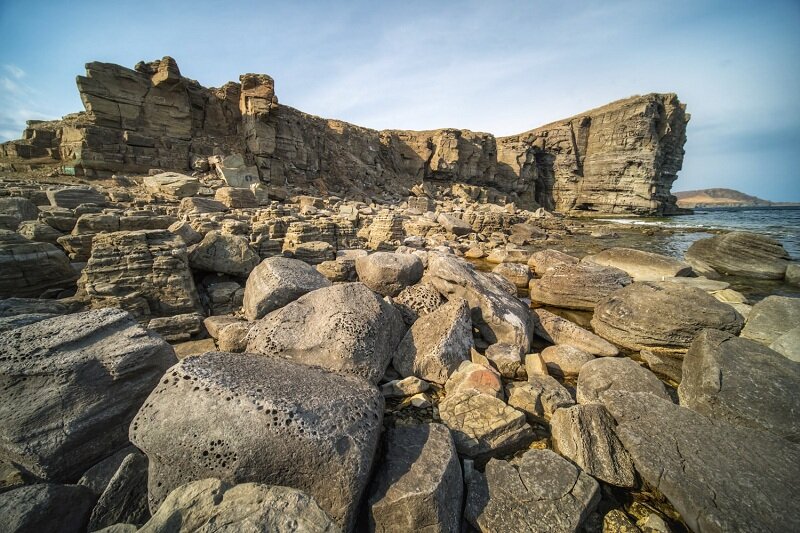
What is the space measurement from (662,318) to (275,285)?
596 cm

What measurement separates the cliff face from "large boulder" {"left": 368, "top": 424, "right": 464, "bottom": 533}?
20825 millimetres

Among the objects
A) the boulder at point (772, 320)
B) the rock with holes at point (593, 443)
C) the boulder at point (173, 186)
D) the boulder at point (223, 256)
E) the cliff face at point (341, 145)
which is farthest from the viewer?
the cliff face at point (341, 145)

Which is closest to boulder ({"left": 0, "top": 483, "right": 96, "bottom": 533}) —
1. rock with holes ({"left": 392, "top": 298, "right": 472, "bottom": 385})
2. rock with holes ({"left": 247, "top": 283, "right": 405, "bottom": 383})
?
rock with holes ({"left": 247, "top": 283, "right": 405, "bottom": 383})

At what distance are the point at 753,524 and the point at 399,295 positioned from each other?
13.0ft

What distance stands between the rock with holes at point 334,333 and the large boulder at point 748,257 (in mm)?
11587

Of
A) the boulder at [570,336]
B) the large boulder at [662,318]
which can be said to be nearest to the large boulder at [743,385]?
the boulder at [570,336]

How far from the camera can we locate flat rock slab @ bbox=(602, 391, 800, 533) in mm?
1844

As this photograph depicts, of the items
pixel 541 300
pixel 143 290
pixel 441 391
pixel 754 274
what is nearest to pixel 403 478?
pixel 441 391

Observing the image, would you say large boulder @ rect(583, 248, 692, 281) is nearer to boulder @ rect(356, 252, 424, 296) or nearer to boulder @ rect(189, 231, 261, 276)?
boulder @ rect(356, 252, 424, 296)

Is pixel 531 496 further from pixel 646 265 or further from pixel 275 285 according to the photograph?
pixel 646 265

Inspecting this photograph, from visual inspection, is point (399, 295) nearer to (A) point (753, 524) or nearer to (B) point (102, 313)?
(B) point (102, 313)

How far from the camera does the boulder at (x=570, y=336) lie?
4262mm

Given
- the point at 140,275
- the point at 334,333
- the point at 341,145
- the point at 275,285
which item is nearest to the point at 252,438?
the point at 334,333

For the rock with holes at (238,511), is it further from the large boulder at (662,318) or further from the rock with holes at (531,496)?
the large boulder at (662,318)
